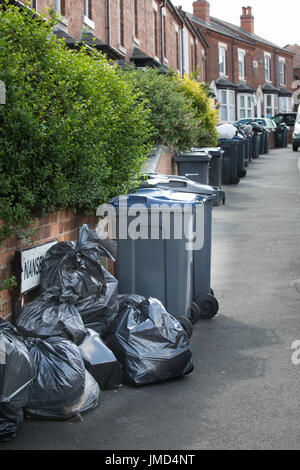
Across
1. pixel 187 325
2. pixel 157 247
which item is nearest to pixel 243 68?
pixel 157 247

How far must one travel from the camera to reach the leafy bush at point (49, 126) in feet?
15.9

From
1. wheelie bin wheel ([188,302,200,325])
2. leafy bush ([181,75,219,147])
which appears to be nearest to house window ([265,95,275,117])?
leafy bush ([181,75,219,147])

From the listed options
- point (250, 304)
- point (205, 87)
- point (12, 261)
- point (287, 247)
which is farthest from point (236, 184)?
point (12, 261)

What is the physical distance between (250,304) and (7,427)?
371cm

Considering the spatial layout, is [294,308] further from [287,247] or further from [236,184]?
[236,184]

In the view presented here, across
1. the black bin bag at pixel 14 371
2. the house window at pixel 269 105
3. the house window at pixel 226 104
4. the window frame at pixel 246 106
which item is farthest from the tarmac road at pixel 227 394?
the house window at pixel 269 105

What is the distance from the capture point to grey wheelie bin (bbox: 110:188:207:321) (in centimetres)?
586

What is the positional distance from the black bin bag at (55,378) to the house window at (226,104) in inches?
1591

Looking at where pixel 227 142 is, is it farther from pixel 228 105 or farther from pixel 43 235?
pixel 228 105

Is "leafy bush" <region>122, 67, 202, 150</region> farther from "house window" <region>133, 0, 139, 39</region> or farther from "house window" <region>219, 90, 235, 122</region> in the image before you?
"house window" <region>219, 90, 235, 122</region>

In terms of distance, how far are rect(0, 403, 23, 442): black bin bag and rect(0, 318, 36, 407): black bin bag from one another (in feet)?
0.11

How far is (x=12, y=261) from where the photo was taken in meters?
4.96

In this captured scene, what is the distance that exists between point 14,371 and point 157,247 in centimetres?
229

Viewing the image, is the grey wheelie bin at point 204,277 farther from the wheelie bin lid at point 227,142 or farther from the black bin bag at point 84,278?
the wheelie bin lid at point 227,142
